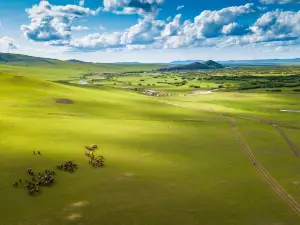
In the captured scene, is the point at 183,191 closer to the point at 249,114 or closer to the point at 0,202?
the point at 0,202

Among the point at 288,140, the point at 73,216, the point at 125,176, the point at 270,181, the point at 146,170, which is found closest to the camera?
the point at 73,216

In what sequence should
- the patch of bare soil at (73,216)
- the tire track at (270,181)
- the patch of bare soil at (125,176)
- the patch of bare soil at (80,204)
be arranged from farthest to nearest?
the patch of bare soil at (125,176)
the tire track at (270,181)
the patch of bare soil at (80,204)
the patch of bare soil at (73,216)

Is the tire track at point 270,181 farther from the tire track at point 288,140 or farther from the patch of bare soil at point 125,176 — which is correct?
the patch of bare soil at point 125,176

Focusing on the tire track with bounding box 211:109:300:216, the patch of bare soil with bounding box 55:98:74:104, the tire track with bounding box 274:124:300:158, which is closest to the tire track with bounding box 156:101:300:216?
the tire track with bounding box 211:109:300:216

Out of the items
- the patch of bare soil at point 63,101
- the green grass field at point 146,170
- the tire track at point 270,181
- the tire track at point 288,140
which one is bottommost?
the tire track at point 288,140

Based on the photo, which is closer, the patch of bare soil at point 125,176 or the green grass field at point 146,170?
the green grass field at point 146,170

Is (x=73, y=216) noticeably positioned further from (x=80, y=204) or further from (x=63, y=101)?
(x=63, y=101)

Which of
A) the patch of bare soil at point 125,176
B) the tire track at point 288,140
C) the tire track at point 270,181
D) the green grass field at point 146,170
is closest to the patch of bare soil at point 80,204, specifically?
the green grass field at point 146,170

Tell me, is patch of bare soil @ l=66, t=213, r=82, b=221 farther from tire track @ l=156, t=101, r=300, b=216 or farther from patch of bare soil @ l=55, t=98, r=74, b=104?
patch of bare soil @ l=55, t=98, r=74, b=104

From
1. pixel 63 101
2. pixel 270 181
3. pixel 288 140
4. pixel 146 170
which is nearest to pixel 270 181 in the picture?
pixel 270 181
